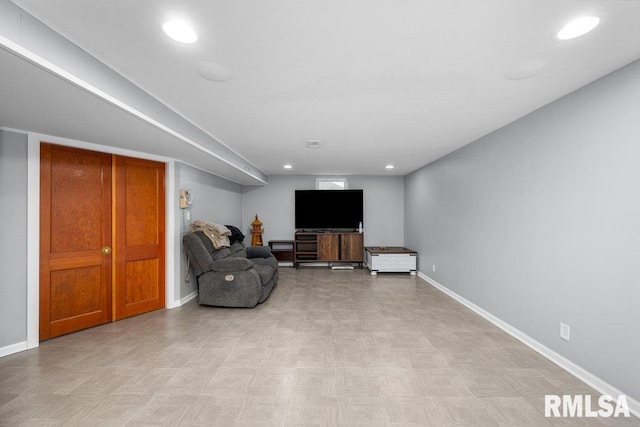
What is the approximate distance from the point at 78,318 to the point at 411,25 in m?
4.34

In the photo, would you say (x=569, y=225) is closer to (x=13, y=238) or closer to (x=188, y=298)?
(x=188, y=298)

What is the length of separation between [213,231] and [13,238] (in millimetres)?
2228

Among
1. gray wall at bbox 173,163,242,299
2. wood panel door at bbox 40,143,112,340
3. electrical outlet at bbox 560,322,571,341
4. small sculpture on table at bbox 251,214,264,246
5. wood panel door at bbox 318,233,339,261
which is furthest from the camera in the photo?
small sculpture on table at bbox 251,214,264,246

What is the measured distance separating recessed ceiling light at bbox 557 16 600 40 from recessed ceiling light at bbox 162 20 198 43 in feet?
6.83

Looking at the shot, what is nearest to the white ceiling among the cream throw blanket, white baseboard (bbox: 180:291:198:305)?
the cream throw blanket

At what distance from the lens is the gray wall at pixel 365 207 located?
7.29 metres

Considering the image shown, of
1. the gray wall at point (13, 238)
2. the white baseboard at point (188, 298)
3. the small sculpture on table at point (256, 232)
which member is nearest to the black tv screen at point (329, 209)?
the small sculpture on table at point (256, 232)

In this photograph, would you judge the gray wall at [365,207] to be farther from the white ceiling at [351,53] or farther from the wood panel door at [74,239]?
the white ceiling at [351,53]

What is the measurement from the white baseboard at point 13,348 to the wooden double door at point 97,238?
18 centimetres

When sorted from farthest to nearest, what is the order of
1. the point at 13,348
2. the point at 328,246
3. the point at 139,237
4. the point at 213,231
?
1. the point at 328,246
2. the point at 213,231
3. the point at 139,237
4. the point at 13,348

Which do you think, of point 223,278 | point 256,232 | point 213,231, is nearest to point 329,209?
point 256,232

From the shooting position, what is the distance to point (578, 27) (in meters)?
1.52

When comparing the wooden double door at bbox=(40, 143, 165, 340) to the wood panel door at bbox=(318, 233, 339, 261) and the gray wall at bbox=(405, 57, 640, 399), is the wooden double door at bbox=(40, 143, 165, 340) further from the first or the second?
the gray wall at bbox=(405, 57, 640, 399)

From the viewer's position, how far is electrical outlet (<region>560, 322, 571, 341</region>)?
236 centimetres
